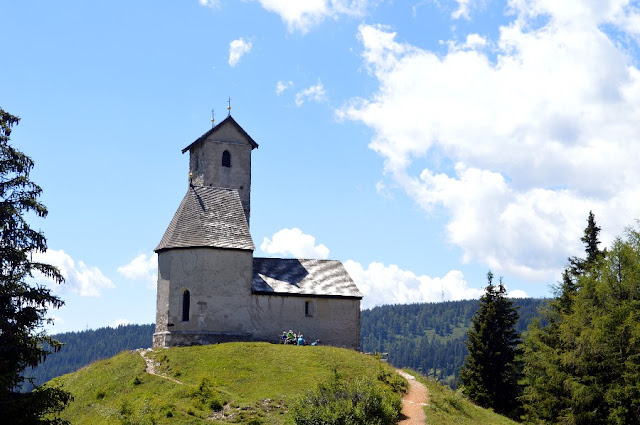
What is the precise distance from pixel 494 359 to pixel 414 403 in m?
20.6

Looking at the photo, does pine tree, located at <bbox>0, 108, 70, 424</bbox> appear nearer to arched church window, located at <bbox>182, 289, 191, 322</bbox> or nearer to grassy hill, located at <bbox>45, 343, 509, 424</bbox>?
grassy hill, located at <bbox>45, 343, 509, 424</bbox>

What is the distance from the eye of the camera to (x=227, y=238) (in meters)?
46.9

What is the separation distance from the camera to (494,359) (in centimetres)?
5475

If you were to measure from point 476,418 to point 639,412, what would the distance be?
9.22m

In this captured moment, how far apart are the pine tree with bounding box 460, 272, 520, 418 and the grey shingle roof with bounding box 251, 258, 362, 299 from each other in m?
11.9

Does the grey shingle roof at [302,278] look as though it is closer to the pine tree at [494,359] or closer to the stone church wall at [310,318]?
the stone church wall at [310,318]

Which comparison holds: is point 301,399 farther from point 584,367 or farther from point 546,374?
point 546,374

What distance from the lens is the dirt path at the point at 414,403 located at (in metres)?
33.2

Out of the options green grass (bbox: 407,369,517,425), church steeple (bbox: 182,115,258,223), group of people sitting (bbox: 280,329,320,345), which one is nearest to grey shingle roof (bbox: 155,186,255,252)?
church steeple (bbox: 182,115,258,223)

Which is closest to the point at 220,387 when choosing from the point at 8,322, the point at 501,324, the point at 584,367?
the point at 8,322

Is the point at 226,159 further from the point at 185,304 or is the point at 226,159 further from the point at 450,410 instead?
the point at 450,410

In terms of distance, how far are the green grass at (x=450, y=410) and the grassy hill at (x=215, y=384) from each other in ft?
0.30

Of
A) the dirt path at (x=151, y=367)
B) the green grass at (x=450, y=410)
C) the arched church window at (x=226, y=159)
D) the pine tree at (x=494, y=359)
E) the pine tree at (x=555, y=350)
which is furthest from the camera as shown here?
the arched church window at (x=226, y=159)

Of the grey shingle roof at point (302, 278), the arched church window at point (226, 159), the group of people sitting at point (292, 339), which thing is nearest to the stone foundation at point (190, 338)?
the group of people sitting at point (292, 339)
